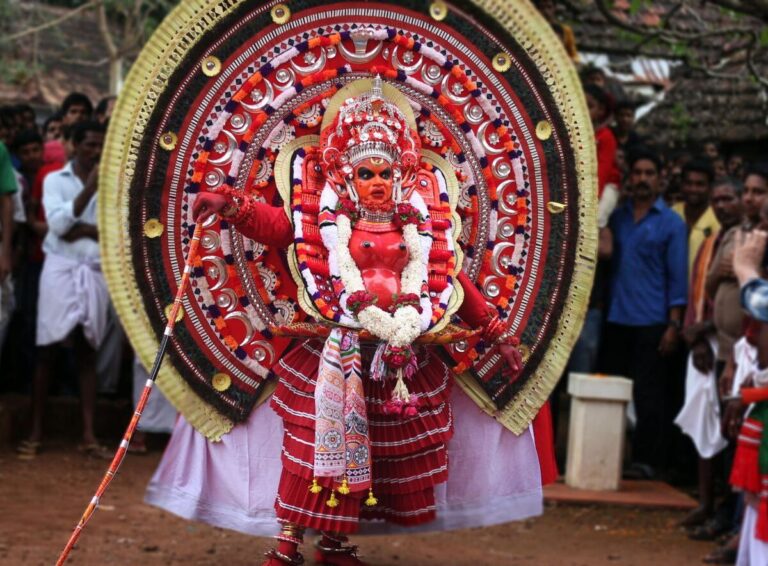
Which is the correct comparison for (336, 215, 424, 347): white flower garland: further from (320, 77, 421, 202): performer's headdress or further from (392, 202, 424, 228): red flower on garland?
(320, 77, 421, 202): performer's headdress

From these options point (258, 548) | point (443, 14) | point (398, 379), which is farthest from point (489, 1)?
point (258, 548)

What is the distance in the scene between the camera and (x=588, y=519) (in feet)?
25.9

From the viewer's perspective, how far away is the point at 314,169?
5.72 meters

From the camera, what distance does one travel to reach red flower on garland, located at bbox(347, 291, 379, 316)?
17.4 ft

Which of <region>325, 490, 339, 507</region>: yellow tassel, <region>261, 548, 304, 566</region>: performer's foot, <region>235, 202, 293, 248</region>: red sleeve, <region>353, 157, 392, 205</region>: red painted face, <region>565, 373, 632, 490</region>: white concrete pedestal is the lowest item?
<region>261, 548, 304, 566</region>: performer's foot

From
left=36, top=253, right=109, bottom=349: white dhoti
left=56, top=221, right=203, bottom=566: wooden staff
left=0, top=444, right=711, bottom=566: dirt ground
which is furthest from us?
left=36, top=253, right=109, bottom=349: white dhoti

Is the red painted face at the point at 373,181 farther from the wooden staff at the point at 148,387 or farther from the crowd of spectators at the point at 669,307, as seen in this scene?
the crowd of spectators at the point at 669,307

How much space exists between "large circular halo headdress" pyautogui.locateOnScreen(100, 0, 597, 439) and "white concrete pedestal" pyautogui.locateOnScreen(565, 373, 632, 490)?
2391mm

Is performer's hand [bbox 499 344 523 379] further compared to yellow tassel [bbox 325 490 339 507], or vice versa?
performer's hand [bbox 499 344 523 379]

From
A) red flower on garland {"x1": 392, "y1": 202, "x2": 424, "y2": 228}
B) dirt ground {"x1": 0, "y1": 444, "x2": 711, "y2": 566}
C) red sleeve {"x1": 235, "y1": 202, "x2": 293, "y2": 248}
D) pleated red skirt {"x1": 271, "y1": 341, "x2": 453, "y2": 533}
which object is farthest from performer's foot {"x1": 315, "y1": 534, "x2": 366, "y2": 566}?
red flower on garland {"x1": 392, "y1": 202, "x2": 424, "y2": 228}

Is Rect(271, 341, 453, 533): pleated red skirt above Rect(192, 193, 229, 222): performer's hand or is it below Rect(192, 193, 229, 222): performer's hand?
below

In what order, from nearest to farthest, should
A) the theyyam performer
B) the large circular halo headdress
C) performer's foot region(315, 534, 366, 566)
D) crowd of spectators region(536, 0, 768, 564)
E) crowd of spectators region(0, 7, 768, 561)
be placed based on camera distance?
the theyyam performer → the large circular halo headdress → performer's foot region(315, 534, 366, 566) → crowd of spectators region(536, 0, 768, 564) → crowd of spectators region(0, 7, 768, 561)

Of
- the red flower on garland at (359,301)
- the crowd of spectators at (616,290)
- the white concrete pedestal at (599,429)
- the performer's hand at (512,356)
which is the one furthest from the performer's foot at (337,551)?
the white concrete pedestal at (599,429)

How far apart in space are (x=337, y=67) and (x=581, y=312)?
5.44ft
